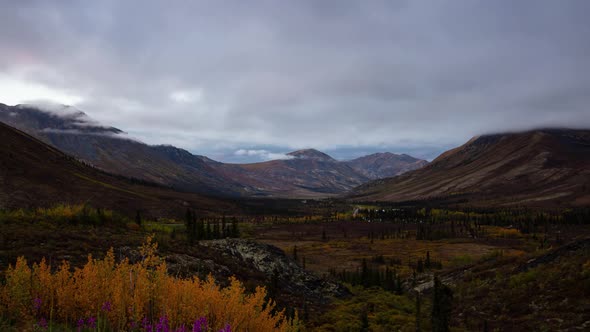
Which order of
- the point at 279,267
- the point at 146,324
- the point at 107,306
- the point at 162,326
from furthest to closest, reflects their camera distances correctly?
the point at 279,267, the point at 107,306, the point at 146,324, the point at 162,326

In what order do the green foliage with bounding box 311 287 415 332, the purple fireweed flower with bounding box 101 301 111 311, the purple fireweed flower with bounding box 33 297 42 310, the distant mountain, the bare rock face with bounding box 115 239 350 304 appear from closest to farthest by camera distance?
the purple fireweed flower with bounding box 101 301 111 311, the purple fireweed flower with bounding box 33 297 42 310, the green foliage with bounding box 311 287 415 332, the bare rock face with bounding box 115 239 350 304, the distant mountain

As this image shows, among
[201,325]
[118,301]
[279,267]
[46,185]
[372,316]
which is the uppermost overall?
[46,185]

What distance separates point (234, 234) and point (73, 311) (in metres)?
73.1

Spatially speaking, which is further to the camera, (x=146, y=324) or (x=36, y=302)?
(x=36, y=302)

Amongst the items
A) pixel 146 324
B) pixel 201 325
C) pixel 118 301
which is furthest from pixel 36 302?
pixel 201 325

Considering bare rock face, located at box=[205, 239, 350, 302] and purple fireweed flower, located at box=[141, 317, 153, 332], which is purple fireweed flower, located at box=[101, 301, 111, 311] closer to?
purple fireweed flower, located at box=[141, 317, 153, 332]

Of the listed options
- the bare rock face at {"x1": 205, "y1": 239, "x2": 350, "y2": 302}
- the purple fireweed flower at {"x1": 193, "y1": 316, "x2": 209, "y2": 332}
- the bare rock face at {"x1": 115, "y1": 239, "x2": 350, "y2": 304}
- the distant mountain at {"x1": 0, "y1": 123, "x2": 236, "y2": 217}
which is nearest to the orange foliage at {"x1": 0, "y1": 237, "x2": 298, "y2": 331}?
the purple fireweed flower at {"x1": 193, "y1": 316, "x2": 209, "y2": 332}

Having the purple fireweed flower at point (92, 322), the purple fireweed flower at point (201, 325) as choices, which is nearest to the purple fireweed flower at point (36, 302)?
the purple fireweed flower at point (92, 322)

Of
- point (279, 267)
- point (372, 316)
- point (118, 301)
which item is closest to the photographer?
point (118, 301)

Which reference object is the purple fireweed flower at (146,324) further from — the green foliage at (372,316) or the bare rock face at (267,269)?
the bare rock face at (267,269)

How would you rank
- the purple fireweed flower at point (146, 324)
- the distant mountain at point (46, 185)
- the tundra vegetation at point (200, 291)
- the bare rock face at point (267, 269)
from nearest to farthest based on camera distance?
the purple fireweed flower at point (146, 324), the tundra vegetation at point (200, 291), the bare rock face at point (267, 269), the distant mountain at point (46, 185)

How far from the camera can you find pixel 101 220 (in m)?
35.2

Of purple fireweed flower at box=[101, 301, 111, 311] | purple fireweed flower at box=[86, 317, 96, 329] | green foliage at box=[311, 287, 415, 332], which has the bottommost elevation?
green foliage at box=[311, 287, 415, 332]

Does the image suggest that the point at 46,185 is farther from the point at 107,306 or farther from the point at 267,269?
the point at 107,306
